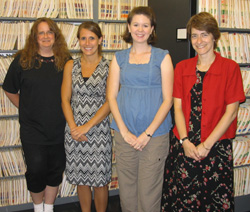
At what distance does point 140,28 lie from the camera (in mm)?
1939

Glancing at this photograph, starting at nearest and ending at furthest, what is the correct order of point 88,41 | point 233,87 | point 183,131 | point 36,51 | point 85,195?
point 233,87 → point 183,131 → point 88,41 → point 36,51 → point 85,195

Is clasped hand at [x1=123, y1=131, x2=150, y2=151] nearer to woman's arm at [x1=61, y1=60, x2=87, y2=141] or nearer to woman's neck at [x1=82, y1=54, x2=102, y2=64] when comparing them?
woman's arm at [x1=61, y1=60, x2=87, y2=141]

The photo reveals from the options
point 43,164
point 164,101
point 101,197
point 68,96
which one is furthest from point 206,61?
point 43,164

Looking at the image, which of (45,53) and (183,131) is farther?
(45,53)

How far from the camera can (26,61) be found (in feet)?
7.73

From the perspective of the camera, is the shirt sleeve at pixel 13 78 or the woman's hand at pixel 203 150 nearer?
the woman's hand at pixel 203 150

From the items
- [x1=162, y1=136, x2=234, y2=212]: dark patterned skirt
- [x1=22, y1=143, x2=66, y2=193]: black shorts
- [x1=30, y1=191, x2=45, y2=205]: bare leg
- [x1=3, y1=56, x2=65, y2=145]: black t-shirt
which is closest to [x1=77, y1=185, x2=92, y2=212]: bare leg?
[x1=22, y1=143, x2=66, y2=193]: black shorts

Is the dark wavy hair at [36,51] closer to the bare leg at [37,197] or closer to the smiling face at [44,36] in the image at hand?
the smiling face at [44,36]

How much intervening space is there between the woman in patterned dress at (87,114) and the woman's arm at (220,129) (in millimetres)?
829

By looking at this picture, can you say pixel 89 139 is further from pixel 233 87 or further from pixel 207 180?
pixel 233 87

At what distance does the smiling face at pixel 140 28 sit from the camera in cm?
194

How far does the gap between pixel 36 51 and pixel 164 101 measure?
1152mm

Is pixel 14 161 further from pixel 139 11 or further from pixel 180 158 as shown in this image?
pixel 139 11

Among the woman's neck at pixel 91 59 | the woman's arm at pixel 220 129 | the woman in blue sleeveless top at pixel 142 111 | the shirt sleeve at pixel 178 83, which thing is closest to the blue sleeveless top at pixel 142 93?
the woman in blue sleeveless top at pixel 142 111
